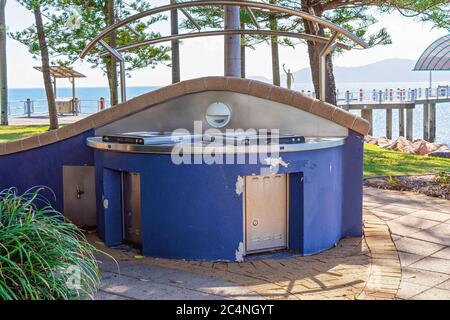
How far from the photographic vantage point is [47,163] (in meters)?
5.96

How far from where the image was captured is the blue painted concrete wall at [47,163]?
5.90 metres

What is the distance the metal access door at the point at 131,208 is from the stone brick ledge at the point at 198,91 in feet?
2.74

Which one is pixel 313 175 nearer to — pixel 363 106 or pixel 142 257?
pixel 142 257

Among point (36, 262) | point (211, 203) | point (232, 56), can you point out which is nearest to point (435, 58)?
point (232, 56)

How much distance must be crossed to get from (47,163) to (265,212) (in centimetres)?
248

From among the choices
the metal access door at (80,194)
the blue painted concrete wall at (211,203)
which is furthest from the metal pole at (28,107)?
the blue painted concrete wall at (211,203)

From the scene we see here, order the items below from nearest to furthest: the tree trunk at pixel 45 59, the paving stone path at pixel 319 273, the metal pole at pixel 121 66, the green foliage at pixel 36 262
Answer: the green foliage at pixel 36 262
the paving stone path at pixel 319 273
the metal pole at pixel 121 66
the tree trunk at pixel 45 59

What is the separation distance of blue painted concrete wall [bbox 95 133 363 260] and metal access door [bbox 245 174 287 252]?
9 centimetres

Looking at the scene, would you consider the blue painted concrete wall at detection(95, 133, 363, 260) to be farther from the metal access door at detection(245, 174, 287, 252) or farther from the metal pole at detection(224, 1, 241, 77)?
the metal pole at detection(224, 1, 241, 77)

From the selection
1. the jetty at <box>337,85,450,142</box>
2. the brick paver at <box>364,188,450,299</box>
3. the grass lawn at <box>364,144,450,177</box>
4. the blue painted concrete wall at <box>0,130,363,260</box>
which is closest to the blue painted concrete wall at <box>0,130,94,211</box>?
the blue painted concrete wall at <box>0,130,363,260</box>

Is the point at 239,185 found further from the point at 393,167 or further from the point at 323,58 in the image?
the point at 393,167

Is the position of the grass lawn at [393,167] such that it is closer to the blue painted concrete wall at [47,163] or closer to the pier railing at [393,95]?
the blue painted concrete wall at [47,163]

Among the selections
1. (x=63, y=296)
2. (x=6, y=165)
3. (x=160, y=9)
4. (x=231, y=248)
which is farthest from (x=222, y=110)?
(x=63, y=296)

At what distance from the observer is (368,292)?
12.7 ft
